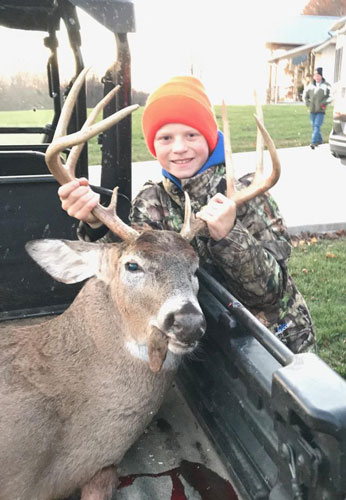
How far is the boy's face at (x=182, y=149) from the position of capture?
110 inches

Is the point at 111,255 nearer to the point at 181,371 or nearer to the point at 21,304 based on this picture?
the point at 181,371

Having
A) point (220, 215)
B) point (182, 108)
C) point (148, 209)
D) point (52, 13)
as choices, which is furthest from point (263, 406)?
point (52, 13)

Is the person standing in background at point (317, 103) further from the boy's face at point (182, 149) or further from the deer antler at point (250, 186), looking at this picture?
the deer antler at point (250, 186)

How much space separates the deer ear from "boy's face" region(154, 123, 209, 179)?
69cm

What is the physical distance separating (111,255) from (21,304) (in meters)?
1.06

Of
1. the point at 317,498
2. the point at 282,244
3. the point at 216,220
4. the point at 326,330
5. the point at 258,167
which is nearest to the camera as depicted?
the point at 317,498

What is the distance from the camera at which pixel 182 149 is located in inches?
110

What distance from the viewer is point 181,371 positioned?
2668 mm

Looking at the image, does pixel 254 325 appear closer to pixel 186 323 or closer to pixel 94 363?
pixel 186 323

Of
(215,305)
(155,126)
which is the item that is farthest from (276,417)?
(155,126)

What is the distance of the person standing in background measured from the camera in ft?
50.8

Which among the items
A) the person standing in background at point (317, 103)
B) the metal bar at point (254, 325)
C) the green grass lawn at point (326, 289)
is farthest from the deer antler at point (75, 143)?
the person standing in background at point (317, 103)

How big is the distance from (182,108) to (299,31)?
157 feet

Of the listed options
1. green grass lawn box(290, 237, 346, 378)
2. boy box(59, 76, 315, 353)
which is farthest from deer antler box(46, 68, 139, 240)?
green grass lawn box(290, 237, 346, 378)
